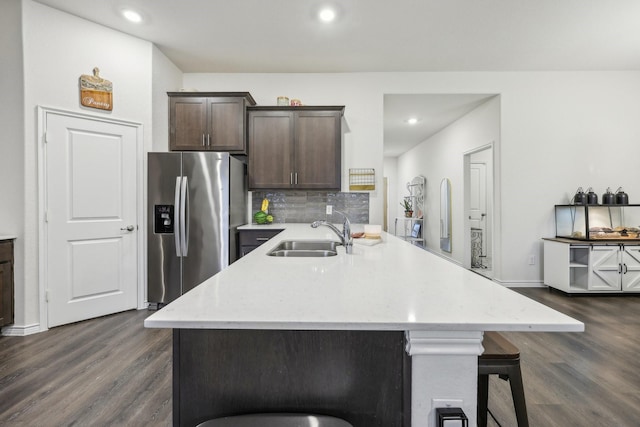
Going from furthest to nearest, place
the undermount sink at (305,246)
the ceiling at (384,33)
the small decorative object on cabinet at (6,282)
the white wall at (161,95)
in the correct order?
the white wall at (161,95) → the ceiling at (384,33) → the small decorative object on cabinet at (6,282) → the undermount sink at (305,246)

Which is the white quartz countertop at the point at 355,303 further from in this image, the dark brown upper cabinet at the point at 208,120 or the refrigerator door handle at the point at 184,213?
the dark brown upper cabinet at the point at 208,120

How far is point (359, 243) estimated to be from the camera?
205cm

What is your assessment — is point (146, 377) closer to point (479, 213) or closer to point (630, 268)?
point (630, 268)

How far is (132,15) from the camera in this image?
2.86 meters

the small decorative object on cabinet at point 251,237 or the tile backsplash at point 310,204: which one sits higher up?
the tile backsplash at point 310,204

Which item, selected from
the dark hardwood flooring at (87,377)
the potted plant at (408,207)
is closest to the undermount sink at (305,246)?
the dark hardwood flooring at (87,377)

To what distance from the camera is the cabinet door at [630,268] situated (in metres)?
3.59

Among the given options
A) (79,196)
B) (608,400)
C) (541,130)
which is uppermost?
(541,130)

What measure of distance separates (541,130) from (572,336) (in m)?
2.69

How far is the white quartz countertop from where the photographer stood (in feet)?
2.17

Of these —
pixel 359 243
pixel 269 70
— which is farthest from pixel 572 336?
pixel 269 70

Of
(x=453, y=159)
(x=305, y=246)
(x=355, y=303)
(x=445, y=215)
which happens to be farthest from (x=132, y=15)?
(x=445, y=215)

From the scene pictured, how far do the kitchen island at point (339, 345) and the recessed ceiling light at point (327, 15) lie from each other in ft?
9.08

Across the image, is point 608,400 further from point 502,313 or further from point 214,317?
point 214,317
